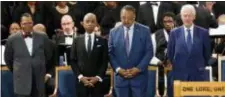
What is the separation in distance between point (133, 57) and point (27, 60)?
5.09 feet

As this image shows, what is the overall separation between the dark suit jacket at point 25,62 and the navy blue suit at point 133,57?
105 cm

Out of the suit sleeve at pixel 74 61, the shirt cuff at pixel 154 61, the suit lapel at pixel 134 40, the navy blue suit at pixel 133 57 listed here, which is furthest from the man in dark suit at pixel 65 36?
the suit lapel at pixel 134 40

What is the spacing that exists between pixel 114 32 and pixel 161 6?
3.06 metres

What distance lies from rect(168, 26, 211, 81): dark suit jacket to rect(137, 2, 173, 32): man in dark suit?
255cm

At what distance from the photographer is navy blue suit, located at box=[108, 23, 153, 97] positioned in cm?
888

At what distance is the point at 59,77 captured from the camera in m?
10.1

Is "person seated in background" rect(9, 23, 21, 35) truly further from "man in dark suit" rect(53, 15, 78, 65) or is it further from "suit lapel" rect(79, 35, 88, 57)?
"suit lapel" rect(79, 35, 88, 57)

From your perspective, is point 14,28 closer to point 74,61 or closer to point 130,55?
point 74,61

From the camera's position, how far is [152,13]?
11.9 m

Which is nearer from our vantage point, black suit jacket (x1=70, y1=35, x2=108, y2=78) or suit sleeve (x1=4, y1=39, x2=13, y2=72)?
black suit jacket (x1=70, y1=35, x2=108, y2=78)

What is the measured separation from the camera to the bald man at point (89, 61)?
9.12 meters

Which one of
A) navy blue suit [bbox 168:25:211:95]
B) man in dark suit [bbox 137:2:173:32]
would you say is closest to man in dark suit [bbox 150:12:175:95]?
man in dark suit [bbox 137:2:173:32]

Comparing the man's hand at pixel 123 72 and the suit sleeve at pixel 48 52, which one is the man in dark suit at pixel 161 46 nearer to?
the man's hand at pixel 123 72

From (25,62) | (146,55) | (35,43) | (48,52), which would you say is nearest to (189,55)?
(146,55)
